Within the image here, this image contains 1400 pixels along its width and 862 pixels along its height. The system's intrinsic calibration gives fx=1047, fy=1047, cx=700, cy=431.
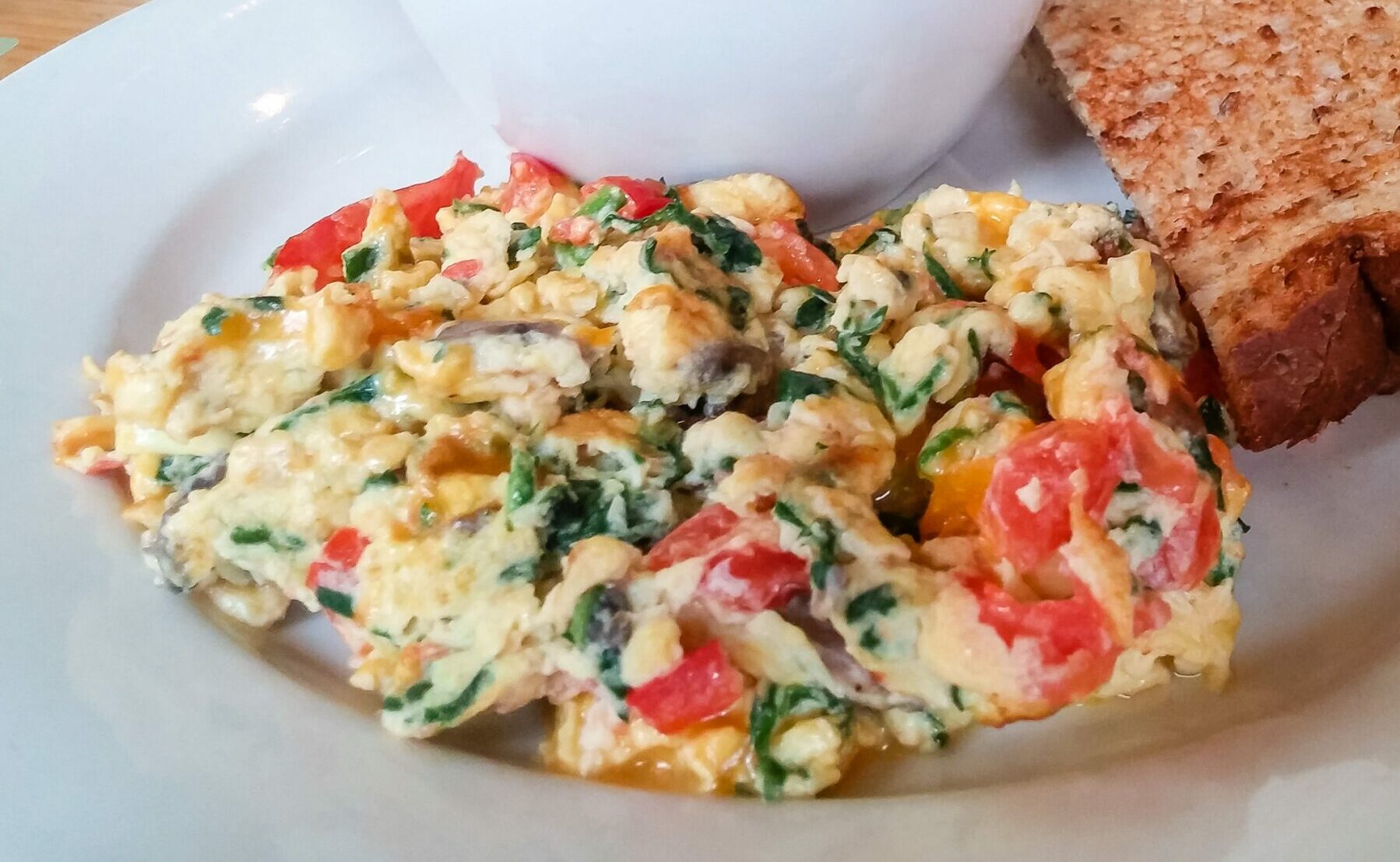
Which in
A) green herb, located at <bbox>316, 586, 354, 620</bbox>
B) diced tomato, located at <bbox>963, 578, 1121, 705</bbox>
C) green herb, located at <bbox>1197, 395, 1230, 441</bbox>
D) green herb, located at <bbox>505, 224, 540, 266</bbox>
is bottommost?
green herb, located at <bbox>1197, 395, 1230, 441</bbox>

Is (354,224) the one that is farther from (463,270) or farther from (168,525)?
(168,525)

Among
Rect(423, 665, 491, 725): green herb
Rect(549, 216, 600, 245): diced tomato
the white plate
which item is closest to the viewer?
the white plate

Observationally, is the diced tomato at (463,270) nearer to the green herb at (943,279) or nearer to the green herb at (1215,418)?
the green herb at (943,279)

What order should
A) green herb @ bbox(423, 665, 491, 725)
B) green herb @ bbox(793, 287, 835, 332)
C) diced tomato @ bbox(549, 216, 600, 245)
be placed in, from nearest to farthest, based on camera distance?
green herb @ bbox(423, 665, 491, 725) < green herb @ bbox(793, 287, 835, 332) < diced tomato @ bbox(549, 216, 600, 245)

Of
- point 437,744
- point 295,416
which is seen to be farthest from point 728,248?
point 437,744

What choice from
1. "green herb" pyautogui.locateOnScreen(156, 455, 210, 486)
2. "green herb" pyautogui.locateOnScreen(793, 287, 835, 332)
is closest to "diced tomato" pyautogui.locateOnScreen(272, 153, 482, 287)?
"green herb" pyautogui.locateOnScreen(156, 455, 210, 486)

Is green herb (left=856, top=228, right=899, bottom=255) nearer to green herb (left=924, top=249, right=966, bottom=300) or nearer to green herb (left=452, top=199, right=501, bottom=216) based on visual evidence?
green herb (left=924, top=249, right=966, bottom=300)

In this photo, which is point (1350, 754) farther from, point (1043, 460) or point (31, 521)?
point (31, 521)
